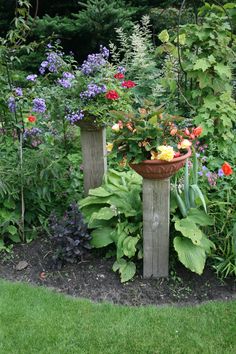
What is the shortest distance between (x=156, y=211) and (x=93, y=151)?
883 mm

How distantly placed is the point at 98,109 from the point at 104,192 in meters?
0.65

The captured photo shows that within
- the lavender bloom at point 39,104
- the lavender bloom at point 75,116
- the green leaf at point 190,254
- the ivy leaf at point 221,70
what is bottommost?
the green leaf at point 190,254

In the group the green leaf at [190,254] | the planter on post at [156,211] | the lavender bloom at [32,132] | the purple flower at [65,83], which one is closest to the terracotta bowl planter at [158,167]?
the planter on post at [156,211]

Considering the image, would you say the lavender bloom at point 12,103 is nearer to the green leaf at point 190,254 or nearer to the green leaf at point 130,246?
the green leaf at point 130,246

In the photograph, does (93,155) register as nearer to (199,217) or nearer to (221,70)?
(199,217)

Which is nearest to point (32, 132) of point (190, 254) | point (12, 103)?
point (12, 103)

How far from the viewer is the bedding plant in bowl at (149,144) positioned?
287cm

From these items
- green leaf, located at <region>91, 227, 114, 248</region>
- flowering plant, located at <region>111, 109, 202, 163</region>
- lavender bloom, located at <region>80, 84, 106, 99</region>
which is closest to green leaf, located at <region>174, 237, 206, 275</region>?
green leaf, located at <region>91, 227, 114, 248</region>

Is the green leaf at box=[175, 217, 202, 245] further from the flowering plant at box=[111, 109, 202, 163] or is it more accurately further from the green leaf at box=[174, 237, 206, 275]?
the flowering plant at box=[111, 109, 202, 163]

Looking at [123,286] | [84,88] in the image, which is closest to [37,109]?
[84,88]

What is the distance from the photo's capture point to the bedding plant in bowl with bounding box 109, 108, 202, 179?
9.40 ft

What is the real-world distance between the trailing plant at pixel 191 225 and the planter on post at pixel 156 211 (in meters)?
0.12

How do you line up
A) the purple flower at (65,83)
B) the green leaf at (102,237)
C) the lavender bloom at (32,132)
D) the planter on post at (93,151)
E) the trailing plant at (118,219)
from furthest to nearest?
the lavender bloom at (32,132) → the planter on post at (93,151) → the purple flower at (65,83) → the green leaf at (102,237) → the trailing plant at (118,219)

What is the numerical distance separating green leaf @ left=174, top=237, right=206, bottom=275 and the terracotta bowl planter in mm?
537
